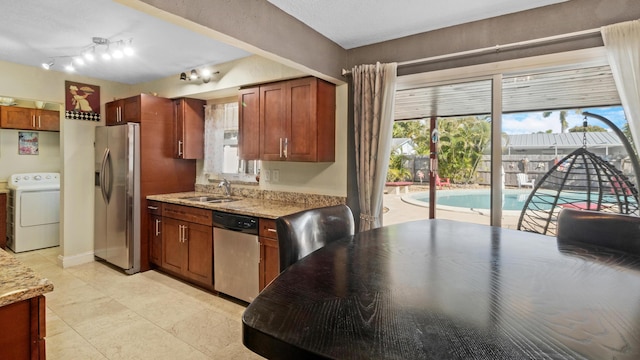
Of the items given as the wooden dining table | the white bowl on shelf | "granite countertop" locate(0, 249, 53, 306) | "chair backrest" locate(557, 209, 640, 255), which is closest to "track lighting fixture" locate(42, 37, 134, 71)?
the white bowl on shelf

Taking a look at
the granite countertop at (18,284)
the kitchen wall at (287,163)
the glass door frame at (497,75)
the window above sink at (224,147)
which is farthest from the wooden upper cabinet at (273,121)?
the granite countertop at (18,284)

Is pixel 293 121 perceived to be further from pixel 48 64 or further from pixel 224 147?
pixel 48 64

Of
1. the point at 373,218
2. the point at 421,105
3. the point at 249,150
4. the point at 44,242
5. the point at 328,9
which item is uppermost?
the point at 328,9

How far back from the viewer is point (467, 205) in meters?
3.19

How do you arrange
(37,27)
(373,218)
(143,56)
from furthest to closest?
(143,56) → (373,218) → (37,27)

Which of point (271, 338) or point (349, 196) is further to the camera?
point (349, 196)

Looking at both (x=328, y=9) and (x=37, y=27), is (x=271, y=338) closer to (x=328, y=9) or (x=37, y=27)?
(x=328, y=9)

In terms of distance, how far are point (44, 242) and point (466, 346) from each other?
19.0 ft

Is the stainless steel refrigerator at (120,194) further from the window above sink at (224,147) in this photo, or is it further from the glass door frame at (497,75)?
the glass door frame at (497,75)

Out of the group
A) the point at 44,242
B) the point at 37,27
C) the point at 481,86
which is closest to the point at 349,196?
the point at 481,86

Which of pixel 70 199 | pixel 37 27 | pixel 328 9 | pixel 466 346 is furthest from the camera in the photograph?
pixel 70 199

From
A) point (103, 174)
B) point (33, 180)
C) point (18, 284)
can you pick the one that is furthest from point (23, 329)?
point (33, 180)

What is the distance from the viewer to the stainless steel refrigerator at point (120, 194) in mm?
3529

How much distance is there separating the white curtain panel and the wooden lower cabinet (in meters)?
3.05
